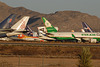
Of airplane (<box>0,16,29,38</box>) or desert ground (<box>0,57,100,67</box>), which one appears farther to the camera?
airplane (<box>0,16,29,38</box>)

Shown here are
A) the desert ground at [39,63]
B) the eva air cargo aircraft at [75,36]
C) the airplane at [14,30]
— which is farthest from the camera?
the eva air cargo aircraft at [75,36]

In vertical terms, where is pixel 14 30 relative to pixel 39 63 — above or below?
above

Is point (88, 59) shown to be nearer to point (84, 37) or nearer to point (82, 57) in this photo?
point (82, 57)

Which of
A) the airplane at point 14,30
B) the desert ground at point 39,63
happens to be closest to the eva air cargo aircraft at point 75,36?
the airplane at point 14,30

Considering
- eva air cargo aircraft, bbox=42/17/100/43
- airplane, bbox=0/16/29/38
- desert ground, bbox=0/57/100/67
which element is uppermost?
airplane, bbox=0/16/29/38

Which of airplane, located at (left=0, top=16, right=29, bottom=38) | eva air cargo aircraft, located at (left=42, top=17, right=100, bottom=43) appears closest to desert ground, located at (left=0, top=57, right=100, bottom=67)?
airplane, located at (left=0, top=16, right=29, bottom=38)

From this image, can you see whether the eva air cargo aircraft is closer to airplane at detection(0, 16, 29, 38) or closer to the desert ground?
airplane at detection(0, 16, 29, 38)

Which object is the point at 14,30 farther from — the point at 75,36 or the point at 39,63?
the point at 75,36

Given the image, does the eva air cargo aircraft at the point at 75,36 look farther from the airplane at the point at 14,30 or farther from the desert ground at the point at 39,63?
the desert ground at the point at 39,63

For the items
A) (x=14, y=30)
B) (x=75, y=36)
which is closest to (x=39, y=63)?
(x=14, y=30)

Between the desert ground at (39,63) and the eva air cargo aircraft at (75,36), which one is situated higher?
the eva air cargo aircraft at (75,36)

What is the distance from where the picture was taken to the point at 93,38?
83188mm

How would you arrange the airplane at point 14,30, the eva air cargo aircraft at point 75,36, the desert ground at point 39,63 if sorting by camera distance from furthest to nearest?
1. the eva air cargo aircraft at point 75,36
2. the airplane at point 14,30
3. the desert ground at point 39,63

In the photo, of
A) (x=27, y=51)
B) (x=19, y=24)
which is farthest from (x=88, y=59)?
(x=19, y=24)
